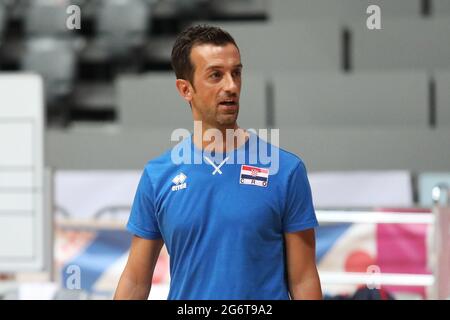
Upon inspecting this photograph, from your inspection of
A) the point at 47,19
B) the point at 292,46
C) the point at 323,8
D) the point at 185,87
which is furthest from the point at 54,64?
the point at 185,87

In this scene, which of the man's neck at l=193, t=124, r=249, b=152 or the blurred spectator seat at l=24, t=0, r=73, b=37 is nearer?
the man's neck at l=193, t=124, r=249, b=152

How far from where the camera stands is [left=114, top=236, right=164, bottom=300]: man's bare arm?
2305 mm

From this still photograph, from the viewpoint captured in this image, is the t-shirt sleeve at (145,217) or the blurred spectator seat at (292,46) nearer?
the t-shirt sleeve at (145,217)

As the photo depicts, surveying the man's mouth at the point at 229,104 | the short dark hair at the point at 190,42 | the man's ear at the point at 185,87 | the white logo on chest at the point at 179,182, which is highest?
the short dark hair at the point at 190,42

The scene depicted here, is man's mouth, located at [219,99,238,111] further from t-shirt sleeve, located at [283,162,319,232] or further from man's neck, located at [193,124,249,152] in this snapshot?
t-shirt sleeve, located at [283,162,319,232]

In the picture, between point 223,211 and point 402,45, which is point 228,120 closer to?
point 223,211

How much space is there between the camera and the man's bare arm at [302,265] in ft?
7.34

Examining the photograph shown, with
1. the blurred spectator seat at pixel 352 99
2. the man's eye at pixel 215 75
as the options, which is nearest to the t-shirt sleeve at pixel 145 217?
the man's eye at pixel 215 75

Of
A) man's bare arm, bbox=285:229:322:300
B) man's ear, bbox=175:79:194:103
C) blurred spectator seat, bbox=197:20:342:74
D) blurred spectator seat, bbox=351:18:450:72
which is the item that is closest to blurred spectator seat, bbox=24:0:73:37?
blurred spectator seat, bbox=197:20:342:74

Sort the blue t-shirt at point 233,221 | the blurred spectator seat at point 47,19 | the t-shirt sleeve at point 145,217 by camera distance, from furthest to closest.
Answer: the blurred spectator seat at point 47,19, the t-shirt sleeve at point 145,217, the blue t-shirt at point 233,221

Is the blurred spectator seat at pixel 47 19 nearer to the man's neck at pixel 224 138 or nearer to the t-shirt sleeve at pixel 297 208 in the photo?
the man's neck at pixel 224 138

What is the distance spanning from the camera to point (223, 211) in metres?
2.22

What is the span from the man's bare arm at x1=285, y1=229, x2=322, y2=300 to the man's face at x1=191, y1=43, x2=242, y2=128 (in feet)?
0.97
